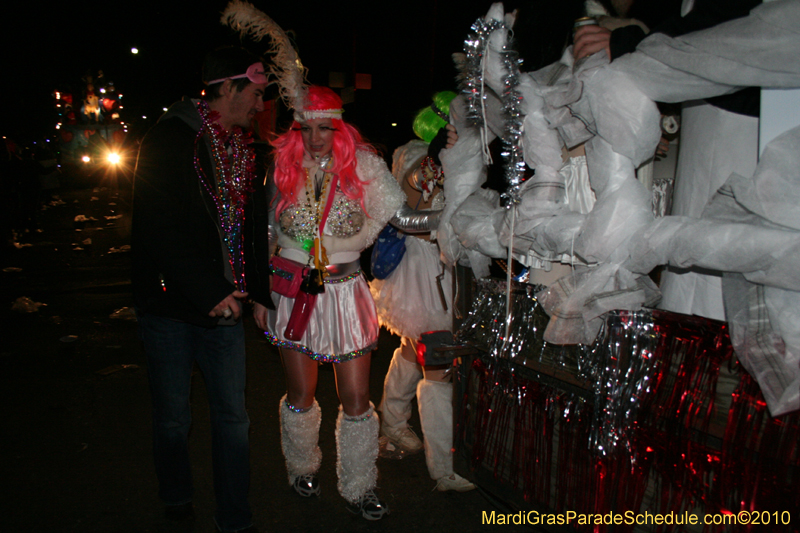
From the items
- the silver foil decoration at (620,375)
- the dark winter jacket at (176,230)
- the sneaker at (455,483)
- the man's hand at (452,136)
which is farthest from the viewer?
the sneaker at (455,483)

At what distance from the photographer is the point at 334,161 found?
2.58 m

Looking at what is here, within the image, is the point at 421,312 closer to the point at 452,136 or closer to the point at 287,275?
the point at 287,275

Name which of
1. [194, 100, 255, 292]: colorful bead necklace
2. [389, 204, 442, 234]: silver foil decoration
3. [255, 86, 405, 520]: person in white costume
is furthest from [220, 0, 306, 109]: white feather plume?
[389, 204, 442, 234]: silver foil decoration

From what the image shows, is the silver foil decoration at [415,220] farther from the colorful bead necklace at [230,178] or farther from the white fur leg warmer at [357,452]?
the white fur leg warmer at [357,452]

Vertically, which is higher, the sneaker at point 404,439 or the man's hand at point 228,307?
the man's hand at point 228,307

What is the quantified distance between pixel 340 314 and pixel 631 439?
1.49 m

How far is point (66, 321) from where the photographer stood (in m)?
5.34

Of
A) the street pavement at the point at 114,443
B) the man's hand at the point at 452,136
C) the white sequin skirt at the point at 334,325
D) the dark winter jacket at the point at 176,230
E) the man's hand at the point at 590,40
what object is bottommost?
the street pavement at the point at 114,443

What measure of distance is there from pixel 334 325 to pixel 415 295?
0.52 meters

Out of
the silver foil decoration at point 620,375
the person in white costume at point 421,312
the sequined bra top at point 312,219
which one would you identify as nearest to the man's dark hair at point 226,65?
the sequined bra top at point 312,219

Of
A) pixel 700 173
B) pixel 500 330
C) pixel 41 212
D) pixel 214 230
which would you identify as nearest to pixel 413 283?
pixel 214 230

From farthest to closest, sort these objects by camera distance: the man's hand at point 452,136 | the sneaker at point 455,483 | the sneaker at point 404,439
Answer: the sneaker at point 404,439
the sneaker at point 455,483
the man's hand at point 452,136

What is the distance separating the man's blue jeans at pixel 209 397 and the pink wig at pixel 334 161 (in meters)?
0.71

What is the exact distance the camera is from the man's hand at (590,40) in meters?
1.37
